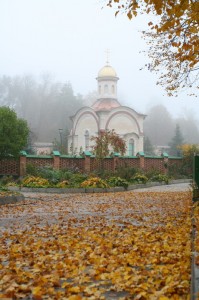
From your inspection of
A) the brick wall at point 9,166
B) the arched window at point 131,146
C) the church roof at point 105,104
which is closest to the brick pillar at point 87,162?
the brick wall at point 9,166

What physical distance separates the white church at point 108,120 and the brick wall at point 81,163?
17.0 meters

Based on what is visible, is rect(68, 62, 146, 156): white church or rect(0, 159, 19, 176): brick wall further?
rect(68, 62, 146, 156): white church

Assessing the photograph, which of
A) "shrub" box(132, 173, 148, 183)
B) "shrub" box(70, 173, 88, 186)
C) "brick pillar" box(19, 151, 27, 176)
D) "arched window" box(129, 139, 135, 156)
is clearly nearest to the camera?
"shrub" box(70, 173, 88, 186)

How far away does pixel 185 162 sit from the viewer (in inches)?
1280

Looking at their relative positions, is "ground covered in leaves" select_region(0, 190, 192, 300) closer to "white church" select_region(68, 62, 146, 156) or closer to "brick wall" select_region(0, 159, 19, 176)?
"brick wall" select_region(0, 159, 19, 176)

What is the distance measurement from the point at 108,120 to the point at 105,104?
149 inches

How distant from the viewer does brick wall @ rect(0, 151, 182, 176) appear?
2691 centimetres

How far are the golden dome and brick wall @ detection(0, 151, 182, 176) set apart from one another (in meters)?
24.6

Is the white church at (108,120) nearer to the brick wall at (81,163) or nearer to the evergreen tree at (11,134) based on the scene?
the brick wall at (81,163)

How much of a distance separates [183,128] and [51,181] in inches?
3154

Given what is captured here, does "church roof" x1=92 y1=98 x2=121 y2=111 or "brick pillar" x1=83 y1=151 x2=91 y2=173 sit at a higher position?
"church roof" x1=92 y1=98 x2=121 y2=111

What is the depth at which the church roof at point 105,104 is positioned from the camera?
168 feet

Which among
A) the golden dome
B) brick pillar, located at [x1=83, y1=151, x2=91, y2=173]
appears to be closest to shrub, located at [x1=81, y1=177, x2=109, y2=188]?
brick pillar, located at [x1=83, y1=151, x2=91, y2=173]

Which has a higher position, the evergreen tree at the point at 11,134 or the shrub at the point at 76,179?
the evergreen tree at the point at 11,134
